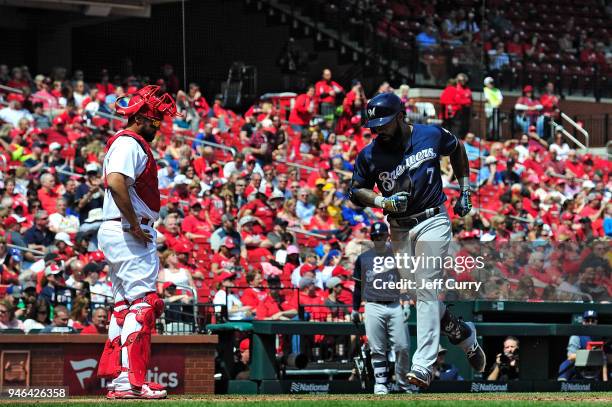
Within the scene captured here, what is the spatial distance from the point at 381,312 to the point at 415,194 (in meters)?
2.80

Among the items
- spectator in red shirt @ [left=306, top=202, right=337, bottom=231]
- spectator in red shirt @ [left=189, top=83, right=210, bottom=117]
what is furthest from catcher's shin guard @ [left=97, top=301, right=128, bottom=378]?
spectator in red shirt @ [left=189, top=83, right=210, bottom=117]

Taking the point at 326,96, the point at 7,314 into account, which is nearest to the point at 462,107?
the point at 326,96

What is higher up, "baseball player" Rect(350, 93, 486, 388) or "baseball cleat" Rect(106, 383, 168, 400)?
"baseball player" Rect(350, 93, 486, 388)

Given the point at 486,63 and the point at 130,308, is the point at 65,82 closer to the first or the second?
the point at 486,63

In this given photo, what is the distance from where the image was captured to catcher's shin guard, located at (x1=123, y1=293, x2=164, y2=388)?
28.2 feet

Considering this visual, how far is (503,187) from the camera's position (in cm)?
2266

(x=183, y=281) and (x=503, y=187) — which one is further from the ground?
(x=503, y=187)

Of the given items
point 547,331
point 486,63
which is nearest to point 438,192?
point 547,331

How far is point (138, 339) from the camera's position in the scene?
8617 mm

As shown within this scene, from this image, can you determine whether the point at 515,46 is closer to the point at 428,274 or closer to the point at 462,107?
the point at 462,107

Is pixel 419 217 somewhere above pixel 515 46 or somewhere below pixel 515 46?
below

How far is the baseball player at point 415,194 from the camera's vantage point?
9.47 metres

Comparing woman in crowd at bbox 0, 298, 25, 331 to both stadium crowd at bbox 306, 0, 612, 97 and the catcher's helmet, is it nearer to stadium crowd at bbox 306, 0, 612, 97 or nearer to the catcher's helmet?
the catcher's helmet

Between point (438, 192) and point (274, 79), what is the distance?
15.3m
